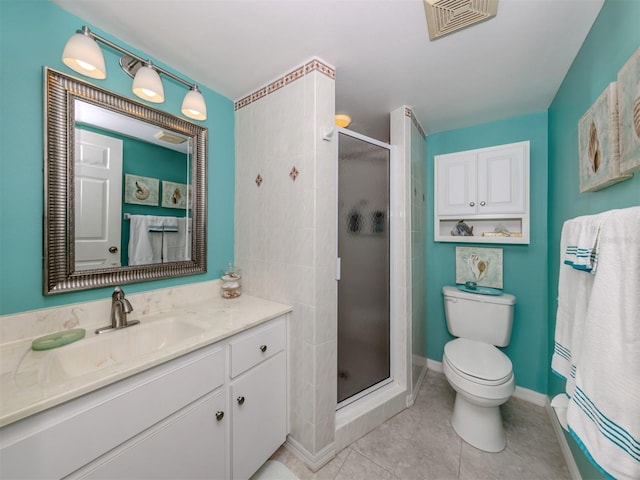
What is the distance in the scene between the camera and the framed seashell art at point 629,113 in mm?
755

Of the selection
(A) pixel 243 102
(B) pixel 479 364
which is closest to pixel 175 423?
(B) pixel 479 364

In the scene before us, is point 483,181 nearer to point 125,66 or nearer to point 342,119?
point 342,119

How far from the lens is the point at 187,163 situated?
5.17 feet

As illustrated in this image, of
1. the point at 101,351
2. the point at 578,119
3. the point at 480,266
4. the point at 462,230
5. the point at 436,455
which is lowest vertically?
the point at 436,455

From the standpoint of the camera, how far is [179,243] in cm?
155

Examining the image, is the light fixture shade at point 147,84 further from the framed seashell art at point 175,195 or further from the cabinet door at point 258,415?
the cabinet door at point 258,415

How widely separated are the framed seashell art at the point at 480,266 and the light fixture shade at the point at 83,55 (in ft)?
8.76

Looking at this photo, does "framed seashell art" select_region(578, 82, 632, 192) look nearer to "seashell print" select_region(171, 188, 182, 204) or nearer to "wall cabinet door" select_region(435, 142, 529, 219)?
"wall cabinet door" select_region(435, 142, 529, 219)

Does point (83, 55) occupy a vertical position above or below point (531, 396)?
above

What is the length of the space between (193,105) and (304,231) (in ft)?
2.98

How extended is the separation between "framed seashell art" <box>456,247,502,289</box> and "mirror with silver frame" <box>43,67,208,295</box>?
7.11 feet

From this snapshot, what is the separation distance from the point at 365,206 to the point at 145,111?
1.44m

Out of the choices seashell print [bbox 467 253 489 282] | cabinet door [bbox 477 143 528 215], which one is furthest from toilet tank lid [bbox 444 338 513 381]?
cabinet door [bbox 477 143 528 215]

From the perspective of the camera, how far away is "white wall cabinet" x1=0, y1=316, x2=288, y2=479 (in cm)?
68
